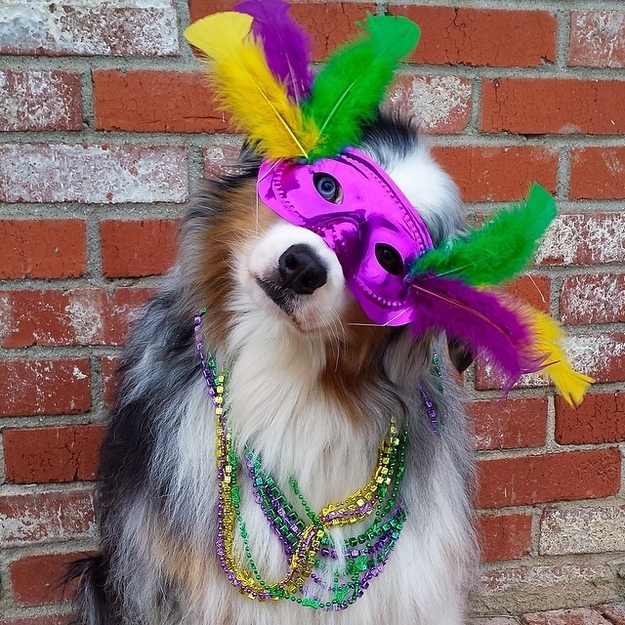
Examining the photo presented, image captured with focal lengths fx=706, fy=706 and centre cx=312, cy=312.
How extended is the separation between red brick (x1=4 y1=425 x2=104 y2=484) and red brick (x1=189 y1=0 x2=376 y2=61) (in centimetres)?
73

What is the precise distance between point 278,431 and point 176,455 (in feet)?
0.45

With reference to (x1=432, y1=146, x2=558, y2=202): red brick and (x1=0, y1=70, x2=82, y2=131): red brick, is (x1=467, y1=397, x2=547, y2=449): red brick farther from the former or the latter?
(x1=0, y1=70, x2=82, y2=131): red brick

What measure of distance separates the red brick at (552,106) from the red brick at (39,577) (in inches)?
41.2

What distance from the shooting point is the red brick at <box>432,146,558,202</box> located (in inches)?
46.9

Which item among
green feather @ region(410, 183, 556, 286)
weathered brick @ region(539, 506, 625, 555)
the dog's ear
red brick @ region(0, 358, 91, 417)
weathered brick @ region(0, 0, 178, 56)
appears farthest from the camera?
weathered brick @ region(539, 506, 625, 555)

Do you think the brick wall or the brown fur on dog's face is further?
the brick wall

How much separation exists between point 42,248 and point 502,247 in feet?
2.52

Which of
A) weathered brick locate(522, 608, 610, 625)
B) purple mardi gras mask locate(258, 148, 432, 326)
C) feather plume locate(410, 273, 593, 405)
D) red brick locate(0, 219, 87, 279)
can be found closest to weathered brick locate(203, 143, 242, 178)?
red brick locate(0, 219, 87, 279)

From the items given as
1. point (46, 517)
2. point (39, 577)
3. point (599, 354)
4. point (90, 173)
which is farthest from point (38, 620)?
point (599, 354)

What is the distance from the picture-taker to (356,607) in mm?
868

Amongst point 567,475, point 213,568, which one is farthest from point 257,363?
point 567,475

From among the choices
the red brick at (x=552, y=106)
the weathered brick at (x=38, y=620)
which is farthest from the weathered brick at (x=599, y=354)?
the weathered brick at (x=38, y=620)

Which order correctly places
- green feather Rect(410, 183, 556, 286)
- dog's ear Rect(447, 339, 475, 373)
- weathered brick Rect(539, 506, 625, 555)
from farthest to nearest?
weathered brick Rect(539, 506, 625, 555), dog's ear Rect(447, 339, 475, 373), green feather Rect(410, 183, 556, 286)

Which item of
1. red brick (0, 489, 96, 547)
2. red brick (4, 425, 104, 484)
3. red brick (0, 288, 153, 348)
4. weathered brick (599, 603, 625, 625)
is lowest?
weathered brick (599, 603, 625, 625)
